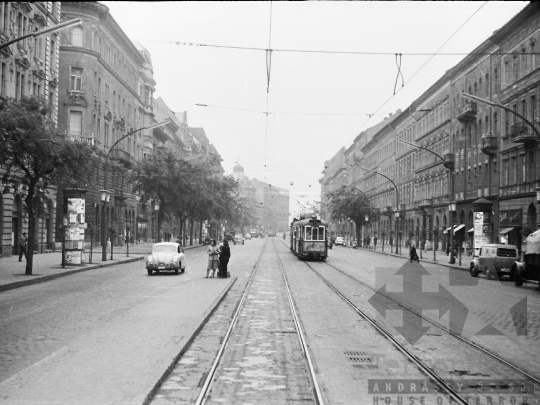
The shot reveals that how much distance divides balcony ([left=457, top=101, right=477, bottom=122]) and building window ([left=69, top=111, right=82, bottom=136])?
33.9 m

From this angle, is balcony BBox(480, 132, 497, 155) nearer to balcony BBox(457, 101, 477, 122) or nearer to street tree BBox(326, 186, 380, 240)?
balcony BBox(457, 101, 477, 122)

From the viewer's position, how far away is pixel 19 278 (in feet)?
92.6

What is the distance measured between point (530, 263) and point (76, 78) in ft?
150

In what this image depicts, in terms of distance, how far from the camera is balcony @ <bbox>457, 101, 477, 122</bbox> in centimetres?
6344

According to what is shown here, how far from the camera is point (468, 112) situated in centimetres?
6322

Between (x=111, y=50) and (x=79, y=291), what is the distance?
51.0 metres

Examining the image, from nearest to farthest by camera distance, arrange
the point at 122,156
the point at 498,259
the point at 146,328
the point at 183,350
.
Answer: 1. the point at 183,350
2. the point at 146,328
3. the point at 498,259
4. the point at 122,156

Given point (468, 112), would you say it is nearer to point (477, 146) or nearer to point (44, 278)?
point (477, 146)

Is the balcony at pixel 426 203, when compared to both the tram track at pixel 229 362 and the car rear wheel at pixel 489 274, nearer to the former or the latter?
the car rear wheel at pixel 489 274

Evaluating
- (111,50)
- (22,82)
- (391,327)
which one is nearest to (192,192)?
(111,50)

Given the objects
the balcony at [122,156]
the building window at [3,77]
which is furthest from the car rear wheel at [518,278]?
the balcony at [122,156]

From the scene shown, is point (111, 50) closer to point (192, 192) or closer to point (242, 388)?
point (192, 192)

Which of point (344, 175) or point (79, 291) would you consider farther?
point (344, 175)

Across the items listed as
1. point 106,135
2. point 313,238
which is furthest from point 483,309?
point 106,135
